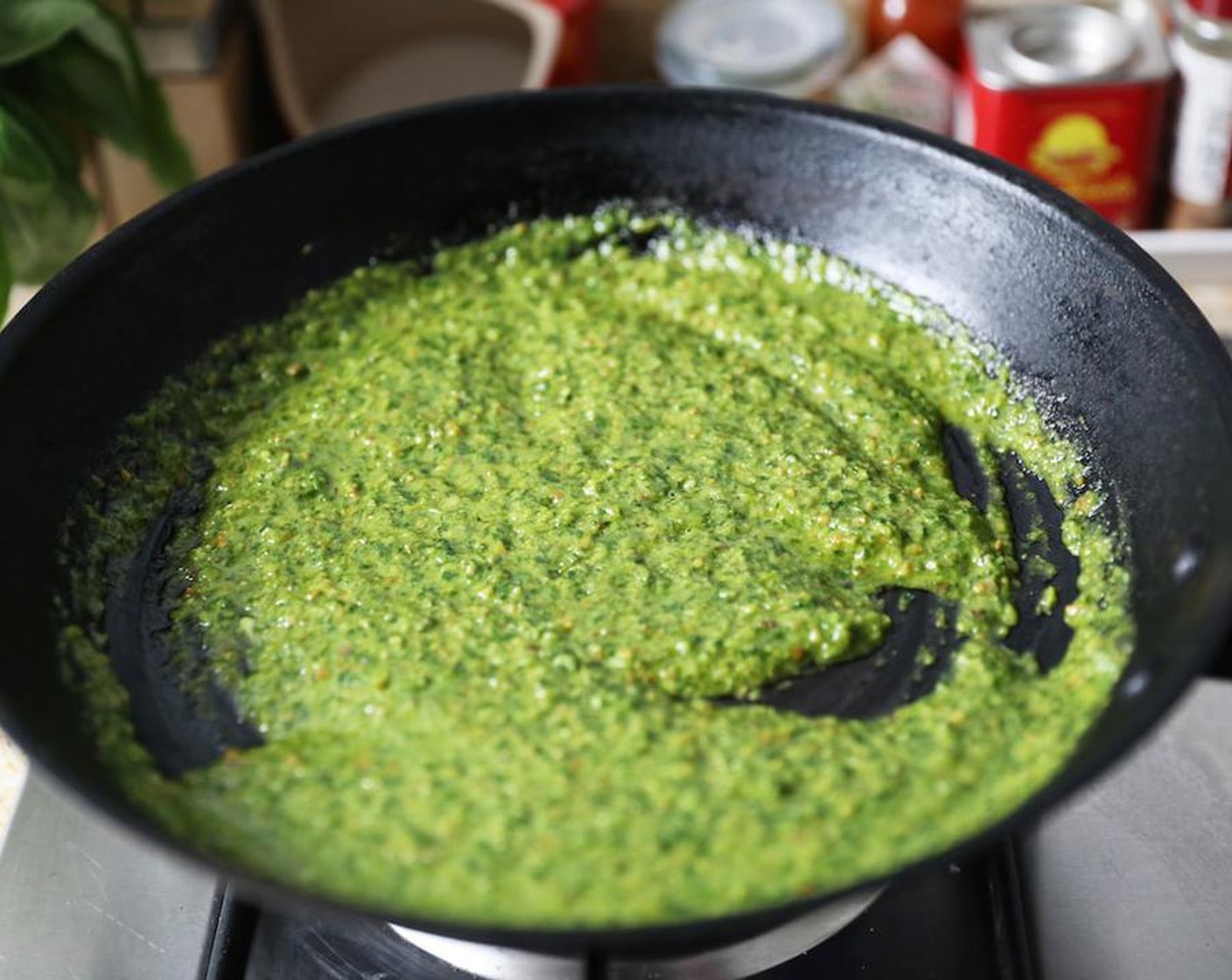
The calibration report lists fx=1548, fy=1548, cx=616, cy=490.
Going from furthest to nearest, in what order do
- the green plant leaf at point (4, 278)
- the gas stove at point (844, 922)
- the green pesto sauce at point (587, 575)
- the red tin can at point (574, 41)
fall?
the red tin can at point (574, 41) → the green plant leaf at point (4, 278) → the gas stove at point (844, 922) → the green pesto sauce at point (587, 575)

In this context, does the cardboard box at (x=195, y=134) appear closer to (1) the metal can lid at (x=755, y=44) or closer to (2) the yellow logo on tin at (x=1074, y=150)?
(1) the metal can lid at (x=755, y=44)

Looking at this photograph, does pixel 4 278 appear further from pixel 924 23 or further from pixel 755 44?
pixel 924 23

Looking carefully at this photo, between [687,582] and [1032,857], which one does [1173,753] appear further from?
[687,582]

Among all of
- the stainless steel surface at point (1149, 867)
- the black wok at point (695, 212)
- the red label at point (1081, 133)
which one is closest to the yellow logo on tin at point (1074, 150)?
the red label at point (1081, 133)

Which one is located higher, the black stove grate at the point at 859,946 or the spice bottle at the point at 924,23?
the spice bottle at the point at 924,23

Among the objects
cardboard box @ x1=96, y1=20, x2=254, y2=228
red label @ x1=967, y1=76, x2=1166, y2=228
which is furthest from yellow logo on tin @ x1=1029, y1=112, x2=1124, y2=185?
cardboard box @ x1=96, y1=20, x2=254, y2=228

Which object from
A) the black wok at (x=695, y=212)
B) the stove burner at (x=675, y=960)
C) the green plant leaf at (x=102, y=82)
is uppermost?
the green plant leaf at (x=102, y=82)
